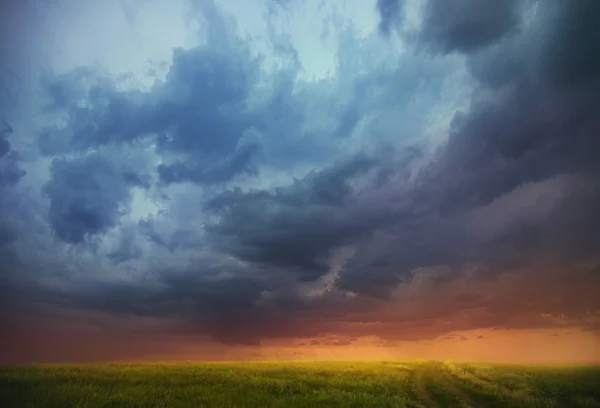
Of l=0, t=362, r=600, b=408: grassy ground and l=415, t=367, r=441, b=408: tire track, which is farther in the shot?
l=415, t=367, r=441, b=408: tire track

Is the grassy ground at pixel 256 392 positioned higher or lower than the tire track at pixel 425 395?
higher

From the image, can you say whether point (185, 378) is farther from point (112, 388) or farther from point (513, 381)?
point (513, 381)

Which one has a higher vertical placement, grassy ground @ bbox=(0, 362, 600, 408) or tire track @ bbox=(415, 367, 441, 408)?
grassy ground @ bbox=(0, 362, 600, 408)

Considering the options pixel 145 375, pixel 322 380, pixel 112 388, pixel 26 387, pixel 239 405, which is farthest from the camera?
pixel 322 380

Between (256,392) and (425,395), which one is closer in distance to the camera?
(256,392)

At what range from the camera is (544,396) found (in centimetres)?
2544

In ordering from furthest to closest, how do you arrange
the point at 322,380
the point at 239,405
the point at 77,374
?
the point at 322,380
the point at 77,374
the point at 239,405

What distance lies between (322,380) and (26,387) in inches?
833

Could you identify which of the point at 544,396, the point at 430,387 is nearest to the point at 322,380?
the point at 430,387

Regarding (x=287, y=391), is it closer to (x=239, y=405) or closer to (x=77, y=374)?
(x=239, y=405)

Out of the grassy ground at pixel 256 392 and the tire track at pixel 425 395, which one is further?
the tire track at pixel 425 395

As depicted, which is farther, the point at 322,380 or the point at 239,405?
the point at 322,380

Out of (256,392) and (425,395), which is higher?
(256,392)

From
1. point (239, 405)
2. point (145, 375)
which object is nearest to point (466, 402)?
point (239, 405)
